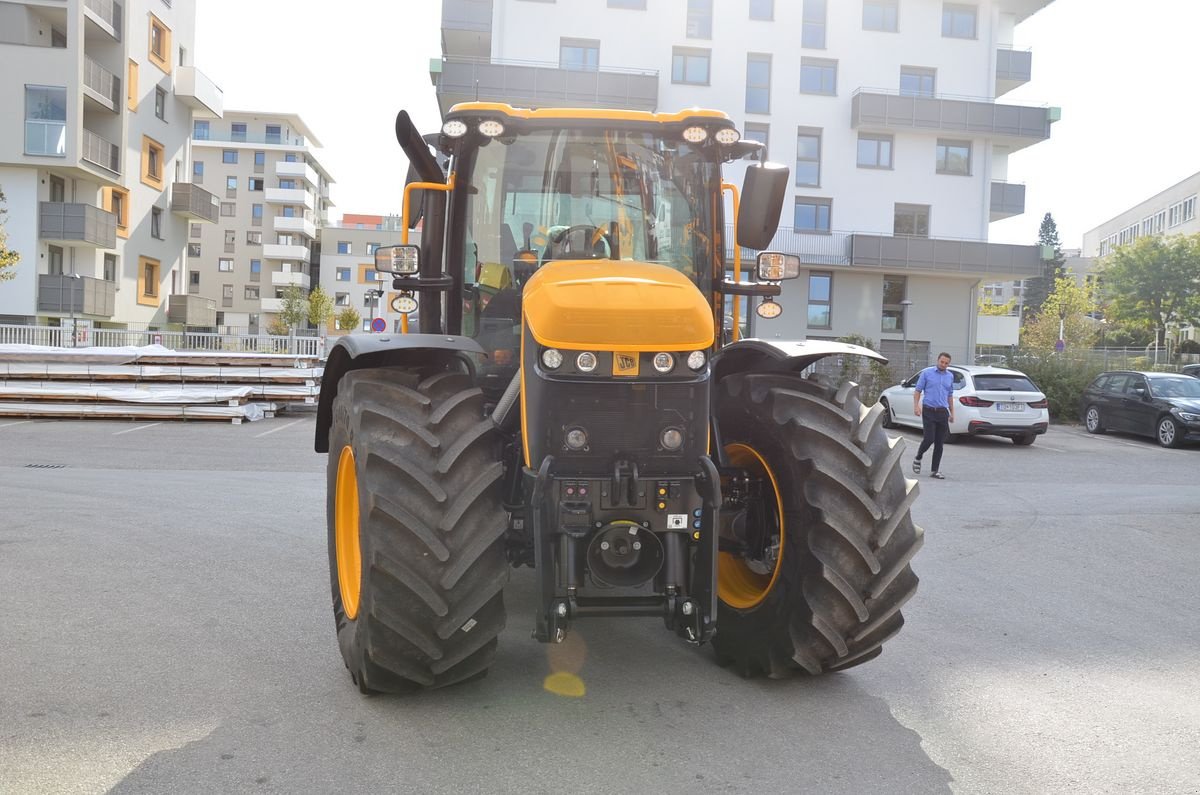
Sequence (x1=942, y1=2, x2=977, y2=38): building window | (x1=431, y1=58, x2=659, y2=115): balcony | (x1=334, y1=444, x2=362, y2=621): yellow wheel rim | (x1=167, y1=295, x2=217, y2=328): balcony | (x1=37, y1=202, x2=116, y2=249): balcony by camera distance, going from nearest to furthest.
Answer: (x1=334, y1=444, x2=362, y2=621): yellow wheel rim
(x1=37, y1=202, x2=116, y2=249): balcony
(x1=431, y1=58, x2=659, y2=115): balcony
(x1=942, y1=2, x2=977, y2=38): building window
(x1=167, y1=295, x2=217, y2=328): balcony

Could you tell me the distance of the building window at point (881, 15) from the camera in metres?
39.8

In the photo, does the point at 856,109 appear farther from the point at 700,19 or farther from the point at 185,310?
the point at 185,310

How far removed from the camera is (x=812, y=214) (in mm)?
39906

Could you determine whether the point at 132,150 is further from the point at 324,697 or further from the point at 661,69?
the point at 324,697

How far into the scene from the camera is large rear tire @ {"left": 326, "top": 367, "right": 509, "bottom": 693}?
3.82 metres

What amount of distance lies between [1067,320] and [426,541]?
70.3m

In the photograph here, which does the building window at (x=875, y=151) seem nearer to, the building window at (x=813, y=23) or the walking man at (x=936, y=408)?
the building window at (x=813, y=23)

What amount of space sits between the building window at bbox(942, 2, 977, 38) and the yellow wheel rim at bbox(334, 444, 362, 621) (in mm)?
41328

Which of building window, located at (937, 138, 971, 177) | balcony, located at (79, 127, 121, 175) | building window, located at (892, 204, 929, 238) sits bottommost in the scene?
building window, located at (892, 204, 929, 238)

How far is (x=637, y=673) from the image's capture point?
4.60m

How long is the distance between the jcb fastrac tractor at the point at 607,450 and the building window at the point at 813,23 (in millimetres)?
37528

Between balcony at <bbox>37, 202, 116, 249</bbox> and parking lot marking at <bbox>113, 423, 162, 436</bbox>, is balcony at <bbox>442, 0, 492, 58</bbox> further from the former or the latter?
parking lot marking at <bbox>113, 423, 162, 436</bbox>

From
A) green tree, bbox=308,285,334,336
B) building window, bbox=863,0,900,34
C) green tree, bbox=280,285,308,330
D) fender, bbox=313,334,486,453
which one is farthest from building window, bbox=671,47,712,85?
green tree, bbox=308,285,334,336

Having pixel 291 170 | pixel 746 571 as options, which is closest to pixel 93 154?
pixel 746 571
